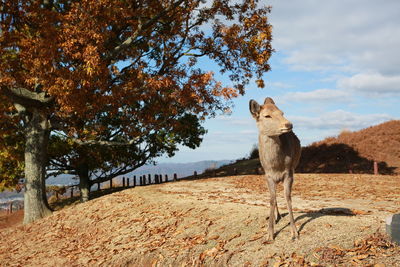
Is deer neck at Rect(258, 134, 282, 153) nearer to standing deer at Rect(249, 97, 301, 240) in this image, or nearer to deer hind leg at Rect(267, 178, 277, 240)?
standing deer at Rect(249, 97, 301, 240)

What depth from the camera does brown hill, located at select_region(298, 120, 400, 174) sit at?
95.1 feet

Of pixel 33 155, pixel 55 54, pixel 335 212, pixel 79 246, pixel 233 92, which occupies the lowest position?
Answer: pixel 79 246

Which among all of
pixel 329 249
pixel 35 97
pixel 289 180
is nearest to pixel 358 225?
pixel 329 249

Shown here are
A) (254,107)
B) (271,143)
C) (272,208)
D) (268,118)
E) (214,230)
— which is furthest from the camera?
(214,230)

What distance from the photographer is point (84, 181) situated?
26219 millimetres

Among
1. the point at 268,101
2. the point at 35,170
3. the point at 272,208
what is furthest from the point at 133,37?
the point at 272,208

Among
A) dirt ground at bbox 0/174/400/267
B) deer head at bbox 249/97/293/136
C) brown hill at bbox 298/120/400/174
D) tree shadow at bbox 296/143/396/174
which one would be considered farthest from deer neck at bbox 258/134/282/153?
brown hill at bbox 298/120/400/174

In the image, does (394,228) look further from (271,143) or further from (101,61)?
(101,61)

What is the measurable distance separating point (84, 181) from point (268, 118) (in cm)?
2157

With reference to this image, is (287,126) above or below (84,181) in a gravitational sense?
above

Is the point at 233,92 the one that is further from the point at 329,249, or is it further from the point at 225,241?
the point at 329,249

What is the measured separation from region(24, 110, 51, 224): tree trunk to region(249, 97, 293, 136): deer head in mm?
14039

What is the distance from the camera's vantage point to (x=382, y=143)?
1257 inches

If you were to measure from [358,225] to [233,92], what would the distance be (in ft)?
32.3
